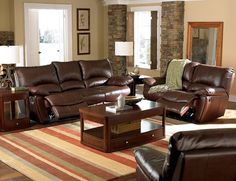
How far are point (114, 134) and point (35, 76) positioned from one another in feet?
7.53

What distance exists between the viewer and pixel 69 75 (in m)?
7.30

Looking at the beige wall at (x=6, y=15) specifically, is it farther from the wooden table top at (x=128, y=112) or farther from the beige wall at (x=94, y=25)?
A: the wooden table top at (x=128, y=112)

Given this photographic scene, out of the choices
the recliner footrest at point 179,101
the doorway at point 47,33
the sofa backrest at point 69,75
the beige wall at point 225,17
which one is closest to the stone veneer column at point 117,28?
the doorway at point 47,33

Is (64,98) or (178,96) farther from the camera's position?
(178,96)

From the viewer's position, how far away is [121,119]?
198 inches

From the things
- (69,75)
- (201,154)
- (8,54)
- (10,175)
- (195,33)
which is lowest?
(10,175)

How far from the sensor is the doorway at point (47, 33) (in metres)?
9.96

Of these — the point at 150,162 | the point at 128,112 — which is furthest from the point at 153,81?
the point at 150,162

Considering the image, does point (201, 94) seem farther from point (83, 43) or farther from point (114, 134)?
point (83, 43)

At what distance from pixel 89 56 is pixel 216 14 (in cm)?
392

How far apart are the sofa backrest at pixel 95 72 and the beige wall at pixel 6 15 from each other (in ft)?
9.66

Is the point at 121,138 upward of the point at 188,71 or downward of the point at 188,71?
downward

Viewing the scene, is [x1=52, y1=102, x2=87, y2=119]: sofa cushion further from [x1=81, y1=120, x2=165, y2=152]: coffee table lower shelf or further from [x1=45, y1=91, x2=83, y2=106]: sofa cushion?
[x1=81, y1=120, x2=165, y2=152]: coffee table lower shelf

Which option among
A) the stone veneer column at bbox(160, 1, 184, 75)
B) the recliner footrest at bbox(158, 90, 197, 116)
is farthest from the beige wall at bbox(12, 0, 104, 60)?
the recliner footrest at bbox(158, 90, 197, 116)
